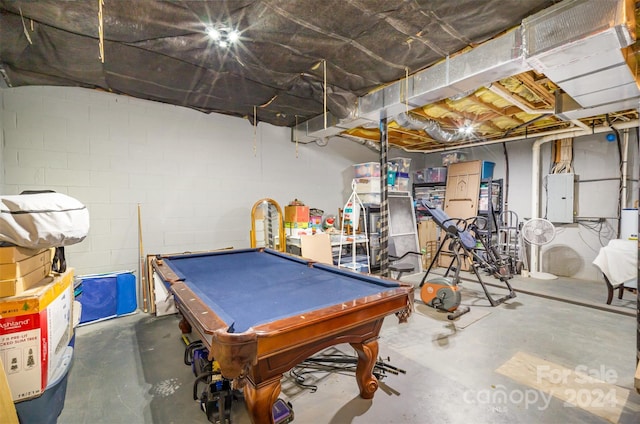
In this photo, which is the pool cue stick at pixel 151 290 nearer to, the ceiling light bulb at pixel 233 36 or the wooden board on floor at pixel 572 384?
the ceiling light bulb at pixel 233 36

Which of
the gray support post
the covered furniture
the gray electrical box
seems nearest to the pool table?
the gray support post

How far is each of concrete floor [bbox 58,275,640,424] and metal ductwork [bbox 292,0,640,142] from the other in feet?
8.21

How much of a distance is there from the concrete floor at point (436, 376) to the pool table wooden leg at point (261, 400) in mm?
542

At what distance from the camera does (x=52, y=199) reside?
1.68 meters

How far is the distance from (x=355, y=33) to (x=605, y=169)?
537cm

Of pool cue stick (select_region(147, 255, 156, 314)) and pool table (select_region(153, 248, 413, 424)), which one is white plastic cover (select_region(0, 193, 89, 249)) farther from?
pool cue stick (select_region(147, 255, 156, 314))

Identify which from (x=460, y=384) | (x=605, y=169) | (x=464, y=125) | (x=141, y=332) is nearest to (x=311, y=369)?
(x=460, y=384)

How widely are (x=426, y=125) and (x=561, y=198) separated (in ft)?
9.92

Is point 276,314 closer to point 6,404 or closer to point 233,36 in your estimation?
point 6,404

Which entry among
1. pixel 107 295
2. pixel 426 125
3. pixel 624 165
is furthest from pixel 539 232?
pixel 107 295

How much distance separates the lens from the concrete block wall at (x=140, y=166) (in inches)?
121

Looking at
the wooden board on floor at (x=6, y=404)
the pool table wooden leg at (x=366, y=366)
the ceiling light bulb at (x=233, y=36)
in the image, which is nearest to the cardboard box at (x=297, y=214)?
the ceiling light bulb at (x=233, y=36)

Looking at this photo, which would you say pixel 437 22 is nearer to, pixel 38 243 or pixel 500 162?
pixel 38 243

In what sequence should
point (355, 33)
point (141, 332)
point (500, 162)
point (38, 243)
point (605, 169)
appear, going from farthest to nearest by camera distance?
point (500, 162)
point (605, 169)
point (141, 332)
point (355, 33)
point (38, 243)
